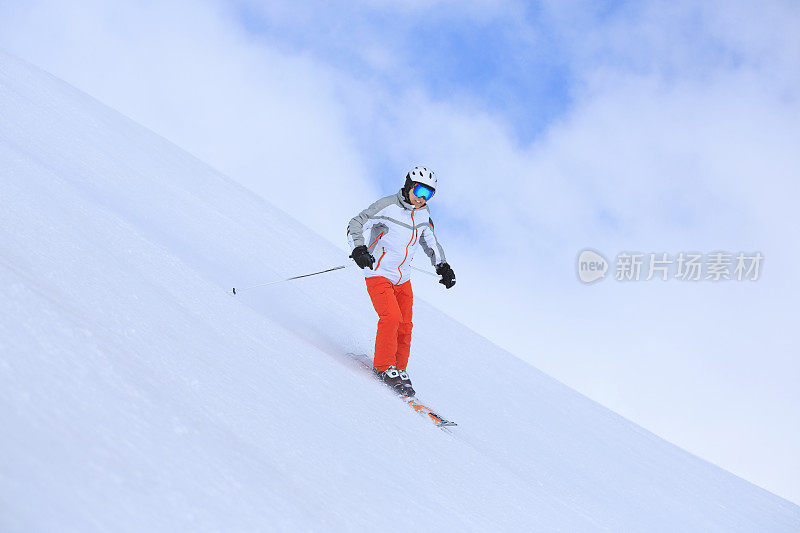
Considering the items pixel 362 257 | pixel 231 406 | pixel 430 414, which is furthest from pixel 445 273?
pixel 231 406

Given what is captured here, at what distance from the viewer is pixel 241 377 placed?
348cm

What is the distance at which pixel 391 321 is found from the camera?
541 centimetres

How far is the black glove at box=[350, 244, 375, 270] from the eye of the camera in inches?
207

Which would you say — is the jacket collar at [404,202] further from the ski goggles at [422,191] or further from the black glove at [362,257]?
the black glove at [362,257]

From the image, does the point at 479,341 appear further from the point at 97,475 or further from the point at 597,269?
the point at 97,475

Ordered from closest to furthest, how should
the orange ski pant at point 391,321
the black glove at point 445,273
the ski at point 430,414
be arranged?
the ski at point 430,414 < the orange ski pant at point 391,321 < the black glove at point 445,273

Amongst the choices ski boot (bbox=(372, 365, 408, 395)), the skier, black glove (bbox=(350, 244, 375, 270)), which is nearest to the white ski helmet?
the skier

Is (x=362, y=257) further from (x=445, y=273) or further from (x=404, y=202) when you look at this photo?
(x=445, y=273)

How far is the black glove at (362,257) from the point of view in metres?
5.26

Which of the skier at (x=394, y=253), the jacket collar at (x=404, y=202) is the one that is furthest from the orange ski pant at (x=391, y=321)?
the jacket collar at (x=404, y=202)

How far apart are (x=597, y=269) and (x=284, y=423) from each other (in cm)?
749

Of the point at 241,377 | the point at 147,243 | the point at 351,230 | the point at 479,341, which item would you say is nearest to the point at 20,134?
the point at 147,243

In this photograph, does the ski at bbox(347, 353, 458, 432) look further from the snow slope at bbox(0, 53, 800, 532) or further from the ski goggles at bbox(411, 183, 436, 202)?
the ski goggles at bbox(411, 183, 436, 202)

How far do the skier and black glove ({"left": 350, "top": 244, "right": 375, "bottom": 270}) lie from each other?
0.09m
